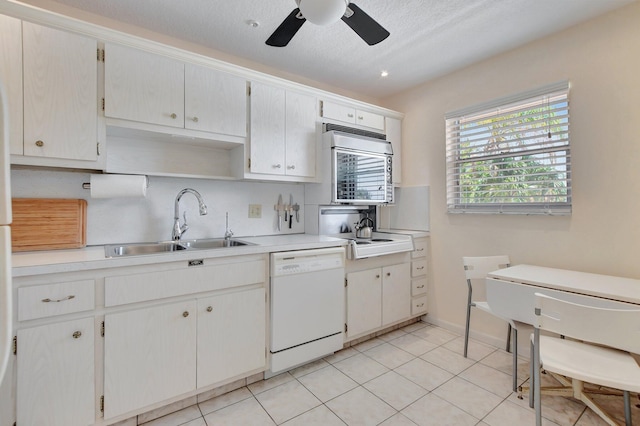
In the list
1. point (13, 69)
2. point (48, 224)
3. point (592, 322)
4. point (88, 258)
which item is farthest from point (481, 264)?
point (13, 69)

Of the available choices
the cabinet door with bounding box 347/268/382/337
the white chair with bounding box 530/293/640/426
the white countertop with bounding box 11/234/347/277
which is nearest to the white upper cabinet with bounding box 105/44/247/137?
the white countertop with bounding box 11/234/347/277

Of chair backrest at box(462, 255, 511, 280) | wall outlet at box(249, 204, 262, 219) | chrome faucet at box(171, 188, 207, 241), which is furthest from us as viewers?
wall outlet at box(249, 204, 262, 219)

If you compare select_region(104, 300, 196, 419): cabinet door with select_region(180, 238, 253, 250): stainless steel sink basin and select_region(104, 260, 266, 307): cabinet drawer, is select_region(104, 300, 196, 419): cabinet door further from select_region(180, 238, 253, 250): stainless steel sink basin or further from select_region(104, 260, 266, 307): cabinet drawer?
select_region(180, 238, 253, 250): stainless steel sink basin

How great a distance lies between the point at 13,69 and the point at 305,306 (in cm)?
218

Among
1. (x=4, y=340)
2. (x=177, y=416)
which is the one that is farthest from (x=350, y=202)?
(x=4, y=340)

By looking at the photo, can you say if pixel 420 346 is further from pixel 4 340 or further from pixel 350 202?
pixel 4 340

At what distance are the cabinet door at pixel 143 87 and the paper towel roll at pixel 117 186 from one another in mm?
382

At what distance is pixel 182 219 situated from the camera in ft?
7.75

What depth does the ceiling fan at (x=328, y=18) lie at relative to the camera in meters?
1.40

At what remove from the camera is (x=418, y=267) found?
307 centimetres

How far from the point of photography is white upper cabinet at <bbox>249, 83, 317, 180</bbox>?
238 cm

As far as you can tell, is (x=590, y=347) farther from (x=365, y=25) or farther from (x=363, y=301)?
(x=365, y=25)

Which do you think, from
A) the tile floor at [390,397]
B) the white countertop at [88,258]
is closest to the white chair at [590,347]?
the tile floor at [390,397]

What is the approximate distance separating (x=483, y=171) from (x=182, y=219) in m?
2.64
